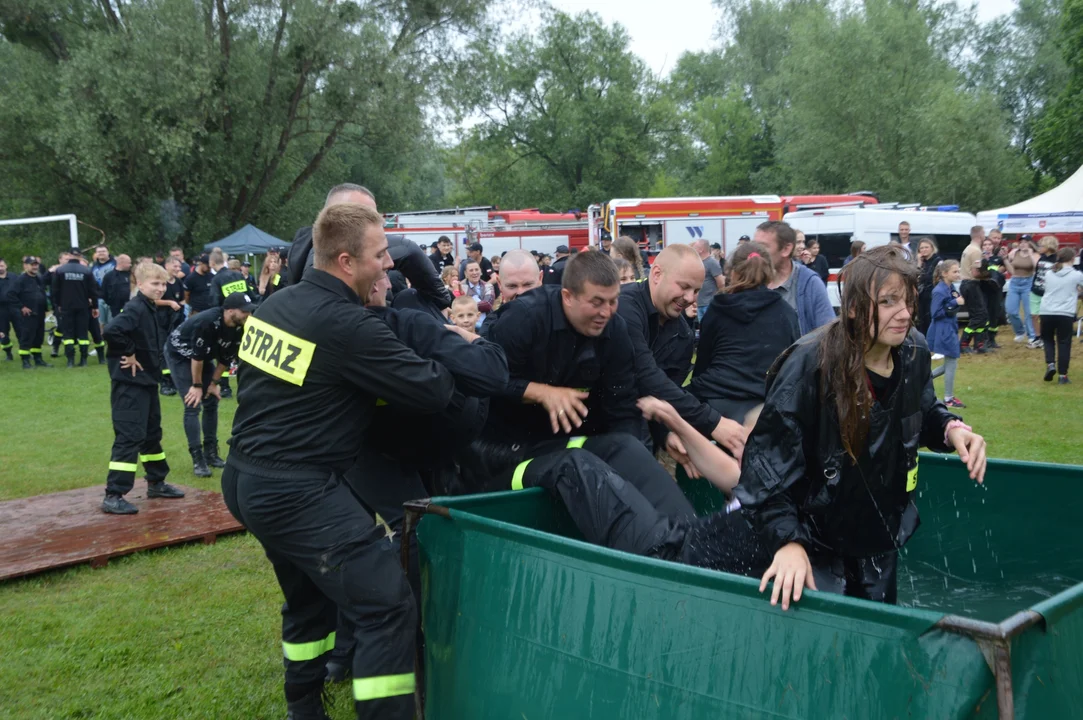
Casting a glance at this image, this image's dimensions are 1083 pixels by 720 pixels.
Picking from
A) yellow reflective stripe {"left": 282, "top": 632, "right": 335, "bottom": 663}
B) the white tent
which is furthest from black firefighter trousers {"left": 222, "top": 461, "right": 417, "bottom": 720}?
the white tent

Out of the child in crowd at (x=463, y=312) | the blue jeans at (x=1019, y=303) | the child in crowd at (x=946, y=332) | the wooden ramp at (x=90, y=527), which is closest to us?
the wooden ramp at (x=90, y=527)

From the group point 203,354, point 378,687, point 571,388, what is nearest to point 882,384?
point 571,388

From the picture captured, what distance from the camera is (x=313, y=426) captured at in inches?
131

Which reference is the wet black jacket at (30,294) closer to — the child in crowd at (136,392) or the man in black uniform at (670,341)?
the child in crowd at (136,392)

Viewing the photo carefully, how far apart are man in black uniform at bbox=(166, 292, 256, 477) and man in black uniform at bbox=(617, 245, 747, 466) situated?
3.42 metres

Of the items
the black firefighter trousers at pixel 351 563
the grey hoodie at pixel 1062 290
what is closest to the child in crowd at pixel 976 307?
the grey hoodie at pixel 1062 290

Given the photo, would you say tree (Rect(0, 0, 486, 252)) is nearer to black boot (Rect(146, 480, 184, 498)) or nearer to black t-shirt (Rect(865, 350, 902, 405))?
black boot (Rect(146, 480, 184, 498))

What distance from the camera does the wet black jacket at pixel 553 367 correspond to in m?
4.21

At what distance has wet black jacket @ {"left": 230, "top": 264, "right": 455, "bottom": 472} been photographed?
327 centimetres

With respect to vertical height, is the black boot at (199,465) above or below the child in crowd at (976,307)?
below

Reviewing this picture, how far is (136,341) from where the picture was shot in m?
7.26

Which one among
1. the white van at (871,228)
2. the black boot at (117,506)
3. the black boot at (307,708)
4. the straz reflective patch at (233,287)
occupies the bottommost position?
the black boot at (307,708)

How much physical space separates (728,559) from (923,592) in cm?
152

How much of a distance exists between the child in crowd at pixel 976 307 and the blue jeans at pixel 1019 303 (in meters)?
0.53
